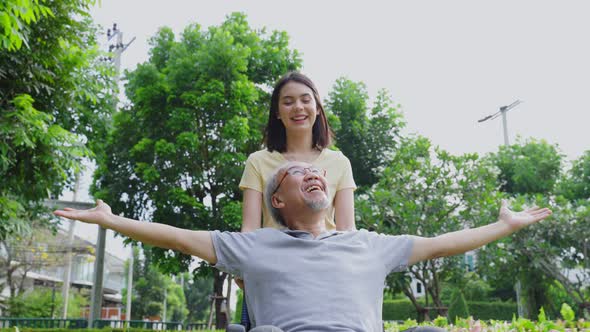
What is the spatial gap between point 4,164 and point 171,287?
1682 inches

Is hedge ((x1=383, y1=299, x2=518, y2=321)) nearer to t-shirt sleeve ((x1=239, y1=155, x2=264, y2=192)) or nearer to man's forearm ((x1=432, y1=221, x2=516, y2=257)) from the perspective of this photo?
t-shirt sleeve ((x1=239, y1=155, x2=264, y2=192))

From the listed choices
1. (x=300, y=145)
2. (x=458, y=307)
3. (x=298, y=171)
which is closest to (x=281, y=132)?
(x=300, y=145)

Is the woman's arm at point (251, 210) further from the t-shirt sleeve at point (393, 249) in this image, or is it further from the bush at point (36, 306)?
the bush at point (36, 306)

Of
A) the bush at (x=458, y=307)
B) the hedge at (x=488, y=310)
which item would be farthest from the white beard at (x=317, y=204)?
the hedge at (x=488, y=310)

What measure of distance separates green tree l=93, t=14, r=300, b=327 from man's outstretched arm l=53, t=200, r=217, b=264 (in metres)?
10.00

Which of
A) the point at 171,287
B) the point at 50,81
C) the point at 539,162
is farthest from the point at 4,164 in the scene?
the point at 171,287

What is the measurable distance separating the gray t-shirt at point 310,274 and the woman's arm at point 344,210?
709mm

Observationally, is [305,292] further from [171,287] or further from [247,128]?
[171,287]

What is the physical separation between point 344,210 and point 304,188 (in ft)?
2.55

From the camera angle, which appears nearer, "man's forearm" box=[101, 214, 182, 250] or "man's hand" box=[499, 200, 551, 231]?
"man's forearm" box=[101, 214, 182, 250]

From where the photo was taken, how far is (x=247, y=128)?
40.1 feet

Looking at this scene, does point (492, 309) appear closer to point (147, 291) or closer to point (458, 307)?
point (458, 307)

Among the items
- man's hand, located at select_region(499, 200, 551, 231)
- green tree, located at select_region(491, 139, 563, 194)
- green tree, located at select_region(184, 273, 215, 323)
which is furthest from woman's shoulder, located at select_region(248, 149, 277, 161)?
green tree, located at select_region(184, 273, 215, 323)

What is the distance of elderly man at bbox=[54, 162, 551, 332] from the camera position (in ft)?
6.14
